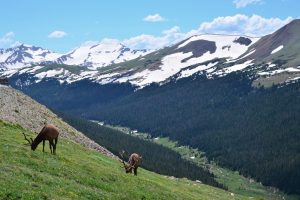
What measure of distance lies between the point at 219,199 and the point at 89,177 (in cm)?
3084

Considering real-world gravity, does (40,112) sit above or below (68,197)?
above

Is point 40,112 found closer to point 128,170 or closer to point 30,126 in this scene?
point 30,126

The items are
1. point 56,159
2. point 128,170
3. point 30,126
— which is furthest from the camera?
point 30,126

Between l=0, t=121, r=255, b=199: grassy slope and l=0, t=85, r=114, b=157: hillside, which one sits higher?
l=0, t=85, r=114, b=157: hillside

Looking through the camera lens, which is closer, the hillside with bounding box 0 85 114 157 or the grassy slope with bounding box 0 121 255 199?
the grassy slope with bounding box 0 121 255 199

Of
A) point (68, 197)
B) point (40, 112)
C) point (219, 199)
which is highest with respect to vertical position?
point (40, 112)

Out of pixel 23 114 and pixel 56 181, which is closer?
pixel 56 181

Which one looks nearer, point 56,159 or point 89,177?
point 89,177

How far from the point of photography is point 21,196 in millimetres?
31703

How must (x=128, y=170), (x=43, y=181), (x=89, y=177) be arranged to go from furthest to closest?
(x=128, y=170) < (x=89, y=177) < (x=43, y=181)

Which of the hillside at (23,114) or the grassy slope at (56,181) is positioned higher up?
the hillside at (23,114)

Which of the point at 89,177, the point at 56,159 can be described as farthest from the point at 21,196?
the point at 56,159

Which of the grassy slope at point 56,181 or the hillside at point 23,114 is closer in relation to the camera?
the grassy slope at point 56,181

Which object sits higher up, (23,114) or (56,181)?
(23,114)
